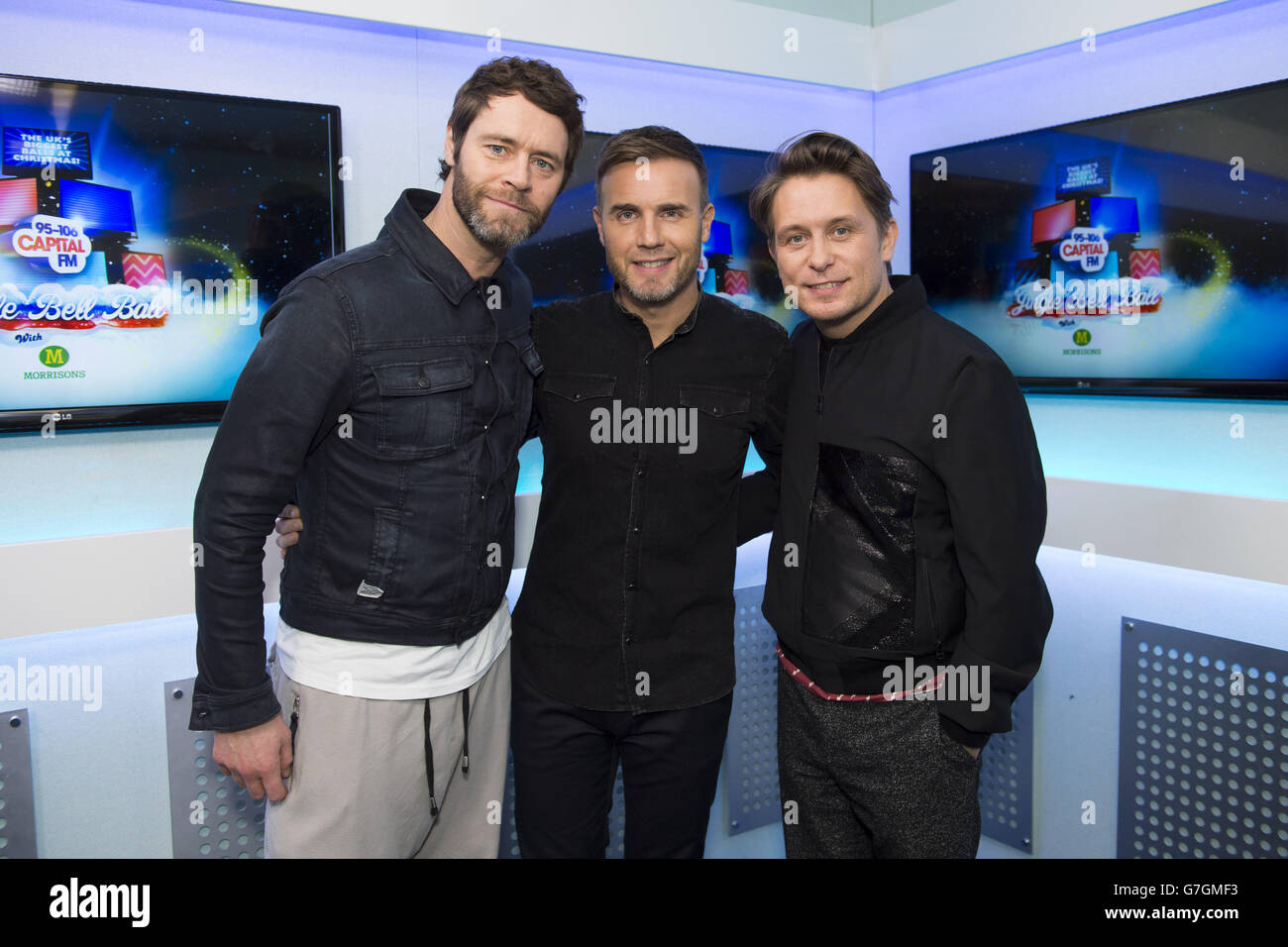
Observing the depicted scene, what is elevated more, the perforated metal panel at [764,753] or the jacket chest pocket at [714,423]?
the jacket chest pocket at [714,423]

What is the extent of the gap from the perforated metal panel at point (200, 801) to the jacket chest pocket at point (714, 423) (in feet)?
4.76

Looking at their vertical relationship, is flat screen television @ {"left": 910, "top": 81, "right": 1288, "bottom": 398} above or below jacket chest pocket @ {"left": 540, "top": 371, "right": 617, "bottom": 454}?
above

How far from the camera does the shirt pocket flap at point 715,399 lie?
80.5 inches

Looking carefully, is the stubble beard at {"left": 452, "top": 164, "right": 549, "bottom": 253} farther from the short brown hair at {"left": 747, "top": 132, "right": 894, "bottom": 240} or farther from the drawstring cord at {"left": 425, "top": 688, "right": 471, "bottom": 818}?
the drawstring cord at {"left": 425, "top": 688, "right": 471, "bottom": 818}

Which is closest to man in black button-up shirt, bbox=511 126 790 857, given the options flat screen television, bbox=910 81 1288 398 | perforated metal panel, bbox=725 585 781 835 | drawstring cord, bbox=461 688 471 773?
drawstring cord, bbox=461 688 471 773

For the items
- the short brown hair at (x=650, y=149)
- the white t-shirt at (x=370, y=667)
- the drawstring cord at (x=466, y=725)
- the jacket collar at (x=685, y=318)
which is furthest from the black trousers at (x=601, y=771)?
the short brown hair at (x=650, y=149)

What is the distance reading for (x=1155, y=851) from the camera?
109 inches

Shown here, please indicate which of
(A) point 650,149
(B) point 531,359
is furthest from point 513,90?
(B) point 531,359

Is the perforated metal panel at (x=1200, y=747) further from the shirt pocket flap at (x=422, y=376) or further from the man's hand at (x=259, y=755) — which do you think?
the man's hand at (x=259, y=755)

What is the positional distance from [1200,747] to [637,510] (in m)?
1.86

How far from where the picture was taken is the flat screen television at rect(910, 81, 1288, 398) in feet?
8.37

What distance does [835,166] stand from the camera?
1.91 metres
